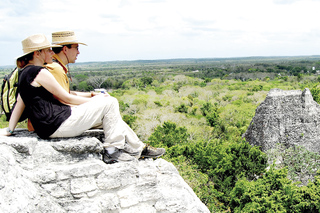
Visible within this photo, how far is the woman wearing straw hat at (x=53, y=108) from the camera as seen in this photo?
325 centimetres

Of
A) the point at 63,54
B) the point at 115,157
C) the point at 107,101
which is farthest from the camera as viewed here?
the point at 63,54

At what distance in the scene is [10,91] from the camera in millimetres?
3580

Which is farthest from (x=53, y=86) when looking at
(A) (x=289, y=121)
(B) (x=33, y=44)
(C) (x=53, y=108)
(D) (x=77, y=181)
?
(A) (x=289, y=121)

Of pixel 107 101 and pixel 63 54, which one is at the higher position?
pixel 63 54

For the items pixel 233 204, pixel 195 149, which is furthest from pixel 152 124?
pixel 233 204

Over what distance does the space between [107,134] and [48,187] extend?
975 millimetres

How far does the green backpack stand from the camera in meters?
3.53

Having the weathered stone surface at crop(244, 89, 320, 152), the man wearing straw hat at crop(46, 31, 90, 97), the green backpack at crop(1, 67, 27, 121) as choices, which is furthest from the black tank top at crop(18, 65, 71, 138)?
the weathered stone surface at crop(244, 89, 320, 152)

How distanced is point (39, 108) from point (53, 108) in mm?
169

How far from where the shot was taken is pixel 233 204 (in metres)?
8.59

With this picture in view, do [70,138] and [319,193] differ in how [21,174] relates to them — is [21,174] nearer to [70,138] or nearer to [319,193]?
[70,138]

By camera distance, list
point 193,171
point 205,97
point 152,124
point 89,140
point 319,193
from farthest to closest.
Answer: point 205,97 → point 152,124 → point 193,171 → point 319,193 → point 89,140

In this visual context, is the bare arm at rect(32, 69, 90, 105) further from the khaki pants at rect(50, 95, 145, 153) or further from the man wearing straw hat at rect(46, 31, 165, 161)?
the man wearing straw hat at rect(46, 31, 165, 161)

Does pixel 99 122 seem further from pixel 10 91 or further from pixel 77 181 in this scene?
pixel 10 91
